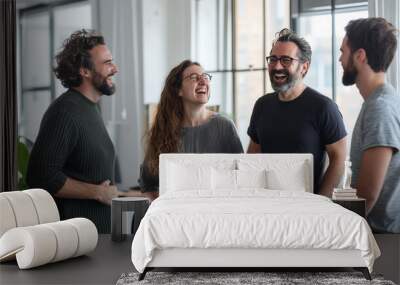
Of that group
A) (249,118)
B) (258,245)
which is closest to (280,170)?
(249,118)

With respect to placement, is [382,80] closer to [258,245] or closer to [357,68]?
[357,68]

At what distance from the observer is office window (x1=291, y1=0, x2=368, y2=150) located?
7.39m

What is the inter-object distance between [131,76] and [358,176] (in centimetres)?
260

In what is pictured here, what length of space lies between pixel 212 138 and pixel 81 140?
1.40 metres

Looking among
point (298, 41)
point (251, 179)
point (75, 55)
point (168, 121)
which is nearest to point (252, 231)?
point (251, 179)

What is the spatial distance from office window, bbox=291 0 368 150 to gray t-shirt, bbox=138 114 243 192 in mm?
962

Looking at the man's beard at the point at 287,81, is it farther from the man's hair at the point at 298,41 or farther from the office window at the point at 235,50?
the man's hair at the point at 298,41

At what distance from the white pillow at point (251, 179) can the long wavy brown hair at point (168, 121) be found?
95 centimetres

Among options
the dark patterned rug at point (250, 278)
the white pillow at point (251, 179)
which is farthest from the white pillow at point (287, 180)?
the dark patterned rug at point (250, 278)

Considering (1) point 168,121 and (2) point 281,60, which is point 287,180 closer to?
(2) point 281,60

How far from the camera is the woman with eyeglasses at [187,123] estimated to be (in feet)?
24.8

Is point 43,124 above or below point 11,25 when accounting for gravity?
below

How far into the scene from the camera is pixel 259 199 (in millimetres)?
5895

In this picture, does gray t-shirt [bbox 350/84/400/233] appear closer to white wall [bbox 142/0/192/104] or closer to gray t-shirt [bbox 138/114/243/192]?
gray t-shirt [bbox 138/114/243/192]
